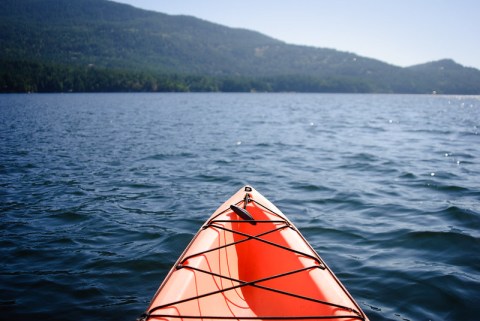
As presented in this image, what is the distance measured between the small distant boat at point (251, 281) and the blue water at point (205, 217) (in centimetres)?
120

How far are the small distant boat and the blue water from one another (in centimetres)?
120

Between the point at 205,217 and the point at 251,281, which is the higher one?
the point at 251,281

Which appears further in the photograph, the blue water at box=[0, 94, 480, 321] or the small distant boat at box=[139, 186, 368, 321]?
the blue water at box=[0, 94, 480, 321]

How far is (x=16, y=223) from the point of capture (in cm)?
750

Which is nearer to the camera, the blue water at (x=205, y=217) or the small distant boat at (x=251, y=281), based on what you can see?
the small distant boat at (x=251, y=281)

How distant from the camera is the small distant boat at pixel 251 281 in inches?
A: 140

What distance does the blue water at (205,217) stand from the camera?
5.07 m

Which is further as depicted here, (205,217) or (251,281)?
(205,217)

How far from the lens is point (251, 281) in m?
4.11

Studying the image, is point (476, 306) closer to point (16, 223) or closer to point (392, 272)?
point (392, 272)

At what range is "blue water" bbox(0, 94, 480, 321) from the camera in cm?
507

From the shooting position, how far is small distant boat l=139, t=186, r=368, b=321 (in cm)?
357

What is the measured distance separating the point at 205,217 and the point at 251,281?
4.05 meters

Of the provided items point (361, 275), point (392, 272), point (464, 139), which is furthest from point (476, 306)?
point (464, 139)
